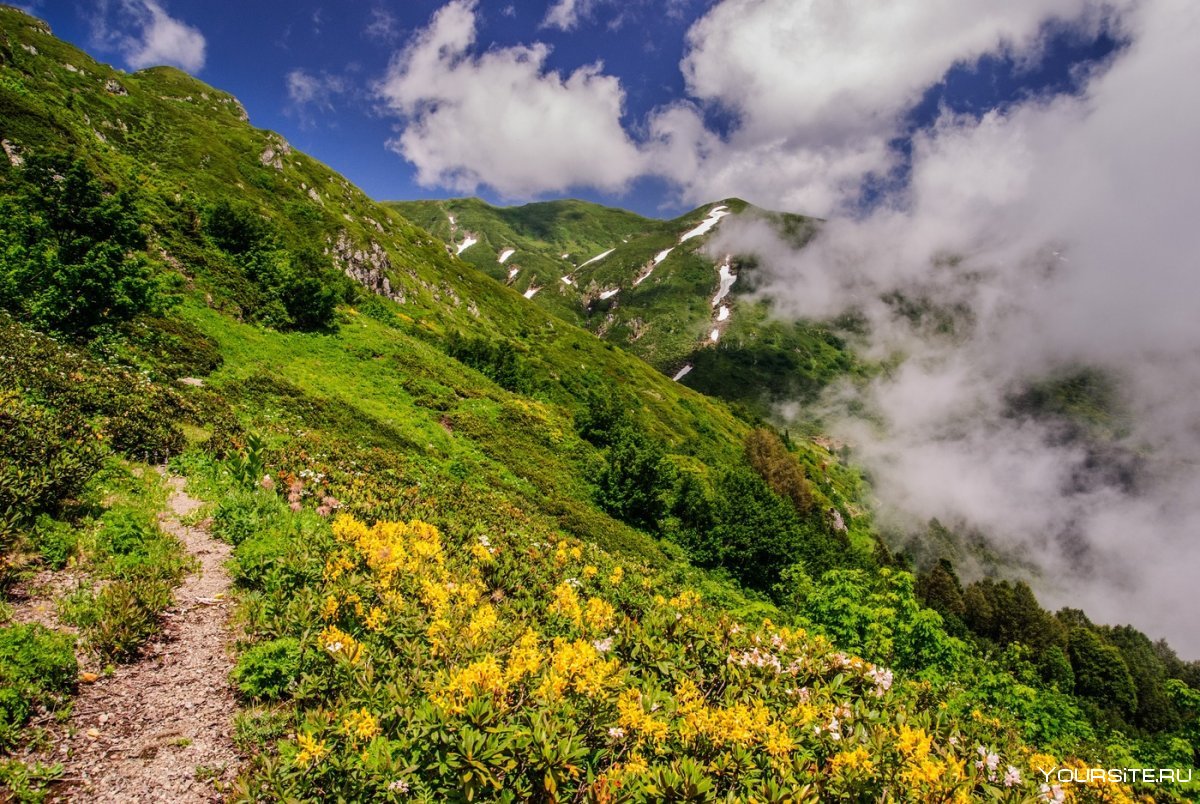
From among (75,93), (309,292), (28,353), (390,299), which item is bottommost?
(28,353)

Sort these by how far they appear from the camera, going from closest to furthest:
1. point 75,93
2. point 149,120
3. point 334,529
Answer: point 334,529
point 75,93
point 149,120

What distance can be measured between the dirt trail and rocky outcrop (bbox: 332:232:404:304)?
180 ft

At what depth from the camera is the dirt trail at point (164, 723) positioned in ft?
18.5

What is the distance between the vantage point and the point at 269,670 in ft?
23.4

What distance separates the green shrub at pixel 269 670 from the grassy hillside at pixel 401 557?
0.13 feet

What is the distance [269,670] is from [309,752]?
2592mm

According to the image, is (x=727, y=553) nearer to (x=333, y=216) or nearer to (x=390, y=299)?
(x=390, y=299)

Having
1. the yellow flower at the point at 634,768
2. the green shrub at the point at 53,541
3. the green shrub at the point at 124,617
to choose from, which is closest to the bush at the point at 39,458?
the green shrub at the point at 53,541

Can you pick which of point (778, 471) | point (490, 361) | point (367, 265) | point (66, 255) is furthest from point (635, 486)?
point (778, 471)

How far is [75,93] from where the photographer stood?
48250mm

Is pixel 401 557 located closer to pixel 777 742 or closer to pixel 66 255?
pixel 777 742

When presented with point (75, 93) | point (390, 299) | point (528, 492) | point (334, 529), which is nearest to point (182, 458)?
point (334, 529)

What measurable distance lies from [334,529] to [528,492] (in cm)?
2000

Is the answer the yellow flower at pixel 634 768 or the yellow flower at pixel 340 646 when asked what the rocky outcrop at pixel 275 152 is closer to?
the yellow flower at pixel 340 646
